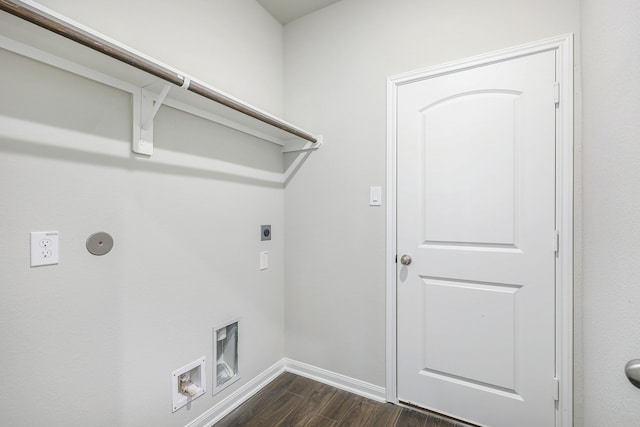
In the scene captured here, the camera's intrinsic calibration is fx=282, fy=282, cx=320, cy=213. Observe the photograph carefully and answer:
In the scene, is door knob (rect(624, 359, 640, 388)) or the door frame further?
the door frame

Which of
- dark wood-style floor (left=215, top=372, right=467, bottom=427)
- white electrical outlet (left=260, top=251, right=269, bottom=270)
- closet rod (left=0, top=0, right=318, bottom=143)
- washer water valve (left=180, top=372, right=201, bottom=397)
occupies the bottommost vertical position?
dark wood-style floor (left=215, top=372, right=467, bottom=427)

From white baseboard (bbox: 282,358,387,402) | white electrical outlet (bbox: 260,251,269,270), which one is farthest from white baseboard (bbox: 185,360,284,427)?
white electrical outlet (bbox: 260,251,269,270)

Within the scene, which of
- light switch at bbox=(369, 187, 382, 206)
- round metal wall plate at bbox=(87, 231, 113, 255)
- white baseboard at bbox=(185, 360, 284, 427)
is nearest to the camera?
round metal wall plate at bbox=(87, 231, 113, 255)

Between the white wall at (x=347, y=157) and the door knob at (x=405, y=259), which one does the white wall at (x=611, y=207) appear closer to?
the white wall at (x=347, y=157)

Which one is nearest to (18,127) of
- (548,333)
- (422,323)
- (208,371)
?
(208,371)

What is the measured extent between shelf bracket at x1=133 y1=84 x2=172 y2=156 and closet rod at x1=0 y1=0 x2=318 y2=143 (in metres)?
0.16

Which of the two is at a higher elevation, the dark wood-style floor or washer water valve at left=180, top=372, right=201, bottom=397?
washer water valve at left=180, top=372, right=201, bottom=397

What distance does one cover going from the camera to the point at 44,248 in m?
0.99

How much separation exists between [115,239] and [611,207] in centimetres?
184

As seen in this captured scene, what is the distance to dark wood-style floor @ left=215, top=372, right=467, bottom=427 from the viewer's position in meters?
1.58

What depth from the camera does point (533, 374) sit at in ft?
4.66

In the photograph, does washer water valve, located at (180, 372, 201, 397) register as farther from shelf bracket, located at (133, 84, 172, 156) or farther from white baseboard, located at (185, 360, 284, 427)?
shelf bracket, located at (133, 84, 172, 156)

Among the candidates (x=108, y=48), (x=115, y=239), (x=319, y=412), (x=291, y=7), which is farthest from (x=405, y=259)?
(x=291, y=7)

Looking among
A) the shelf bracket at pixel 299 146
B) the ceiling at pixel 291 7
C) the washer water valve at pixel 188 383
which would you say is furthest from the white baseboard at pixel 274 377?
the ceiling at pixel 291 7
